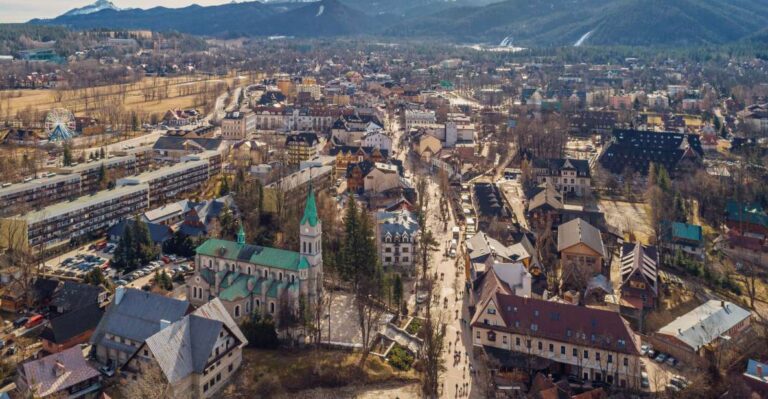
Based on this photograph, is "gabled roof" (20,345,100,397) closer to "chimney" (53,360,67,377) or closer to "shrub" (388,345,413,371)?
"chimney" (53,360,67,377)

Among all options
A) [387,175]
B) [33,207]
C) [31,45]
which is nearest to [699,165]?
[387,175]

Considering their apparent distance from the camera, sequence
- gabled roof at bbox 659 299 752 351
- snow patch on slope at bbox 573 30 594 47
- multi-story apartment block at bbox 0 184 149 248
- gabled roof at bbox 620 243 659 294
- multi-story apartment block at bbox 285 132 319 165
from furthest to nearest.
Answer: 1. snow patch on slope at bbox 573 30 594 47
2. multi-story apartment block at bbox 285 132 319 165
3. multi-story apartment block at bbox 0 184 149 248
4. gabled roof at bbox 620 243 659 294
5. gabled roof at bbox 659 299 752 351

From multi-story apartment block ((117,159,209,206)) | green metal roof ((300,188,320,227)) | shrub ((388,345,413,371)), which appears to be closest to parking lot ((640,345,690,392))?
shrub ((388,345,413,371))

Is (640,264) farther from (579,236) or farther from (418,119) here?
(418,119)

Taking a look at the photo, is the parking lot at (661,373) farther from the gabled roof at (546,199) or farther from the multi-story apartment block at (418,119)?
the multi-story apartment block at (418,119)

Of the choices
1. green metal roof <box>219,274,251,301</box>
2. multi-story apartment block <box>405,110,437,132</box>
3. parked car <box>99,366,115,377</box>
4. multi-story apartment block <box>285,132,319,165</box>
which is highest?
multi-story apartment block <box>405,110,437,132</box>

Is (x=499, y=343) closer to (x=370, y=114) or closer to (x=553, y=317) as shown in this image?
(x=553, y=317)
